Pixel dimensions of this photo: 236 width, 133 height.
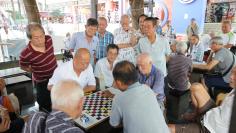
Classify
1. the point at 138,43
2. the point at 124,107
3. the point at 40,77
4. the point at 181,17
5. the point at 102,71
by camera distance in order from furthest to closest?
the point at 181,17, the point at 138,43, the point at 102,71, the point at 40,77, the point at 124,107

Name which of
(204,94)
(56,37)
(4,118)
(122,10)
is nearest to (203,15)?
(122,10)

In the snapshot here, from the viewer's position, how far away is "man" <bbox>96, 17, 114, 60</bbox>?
10.6 ft

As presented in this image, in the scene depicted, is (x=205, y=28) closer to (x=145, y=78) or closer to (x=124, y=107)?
(x=145, y=78)

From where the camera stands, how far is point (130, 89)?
1.60 metres

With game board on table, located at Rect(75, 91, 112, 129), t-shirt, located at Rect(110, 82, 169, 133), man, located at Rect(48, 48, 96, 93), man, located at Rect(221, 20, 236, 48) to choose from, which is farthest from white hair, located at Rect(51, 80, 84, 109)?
man, located at Rect(221, 20, 236, 48)

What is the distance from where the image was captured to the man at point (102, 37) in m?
3.23

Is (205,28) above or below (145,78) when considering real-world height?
above

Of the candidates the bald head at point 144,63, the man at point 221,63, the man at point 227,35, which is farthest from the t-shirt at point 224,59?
the bald head at point 144,63

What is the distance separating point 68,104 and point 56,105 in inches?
2.8

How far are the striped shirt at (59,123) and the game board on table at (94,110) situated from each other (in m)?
0.61

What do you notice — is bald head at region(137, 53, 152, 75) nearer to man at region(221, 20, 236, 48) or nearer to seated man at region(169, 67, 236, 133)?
seated man at region(169, 67, 236, 133)

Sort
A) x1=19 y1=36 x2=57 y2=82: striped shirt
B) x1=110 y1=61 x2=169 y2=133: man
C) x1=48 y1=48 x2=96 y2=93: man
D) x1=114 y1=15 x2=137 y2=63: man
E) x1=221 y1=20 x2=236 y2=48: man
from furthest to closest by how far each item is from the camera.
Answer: x1=221 y1=20 x2=236 y2=48: man → x1=114 y1=15 x2=137 y2=63: man → x1=19 y1=36 x2=57 y2=82: striped shirt → x1=48 y1=48 x2=96 y2=93: man → x1=110 y1=61 x2=169 y2=133: man

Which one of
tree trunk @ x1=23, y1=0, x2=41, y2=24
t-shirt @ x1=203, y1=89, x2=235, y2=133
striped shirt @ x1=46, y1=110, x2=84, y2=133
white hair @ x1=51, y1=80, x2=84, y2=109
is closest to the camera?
striped shirt @ x1=46, y1=110, x2=84, y2=133

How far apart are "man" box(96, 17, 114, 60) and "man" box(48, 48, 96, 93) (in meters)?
0.82
